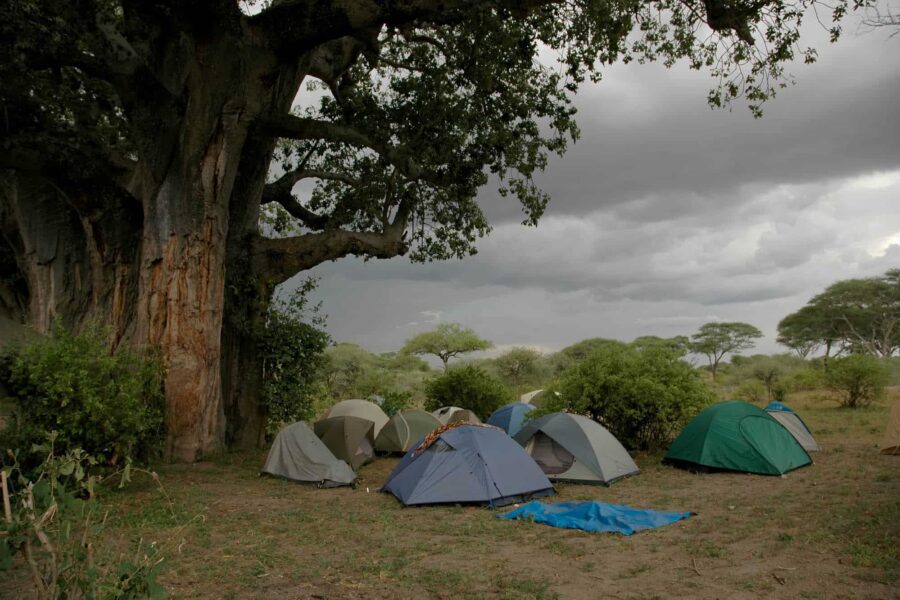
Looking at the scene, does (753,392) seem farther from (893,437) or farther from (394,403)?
(394,403)

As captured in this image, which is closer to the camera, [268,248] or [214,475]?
[214,475]

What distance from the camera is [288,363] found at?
577 inches

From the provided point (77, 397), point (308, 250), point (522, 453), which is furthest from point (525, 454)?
point (308, 250)

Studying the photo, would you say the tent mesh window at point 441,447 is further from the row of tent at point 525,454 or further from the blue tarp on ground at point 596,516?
the blue tarp on ground at point 596,516

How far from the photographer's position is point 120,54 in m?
11.6

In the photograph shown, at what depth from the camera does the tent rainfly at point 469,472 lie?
9.02m

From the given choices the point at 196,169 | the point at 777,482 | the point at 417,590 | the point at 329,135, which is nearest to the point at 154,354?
the point at 196,169

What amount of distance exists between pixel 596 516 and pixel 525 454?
2.07m

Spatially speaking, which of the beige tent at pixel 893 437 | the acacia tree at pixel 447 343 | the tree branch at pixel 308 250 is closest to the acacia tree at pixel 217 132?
the tree branch at pixel 308 250

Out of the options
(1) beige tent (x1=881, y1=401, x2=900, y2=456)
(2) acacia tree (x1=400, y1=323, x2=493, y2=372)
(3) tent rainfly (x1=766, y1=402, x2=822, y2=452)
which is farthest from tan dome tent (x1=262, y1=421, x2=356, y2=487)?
(2) acacia tree (x1=400, y1=323, x2=493, y2=372)

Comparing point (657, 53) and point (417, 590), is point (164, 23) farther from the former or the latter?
point (417, 590)

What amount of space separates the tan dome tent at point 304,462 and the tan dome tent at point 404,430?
3319 mm

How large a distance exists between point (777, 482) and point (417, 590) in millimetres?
7406

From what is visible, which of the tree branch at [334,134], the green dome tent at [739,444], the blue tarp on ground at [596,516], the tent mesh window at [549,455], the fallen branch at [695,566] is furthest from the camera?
the tree branch at [334,134]
